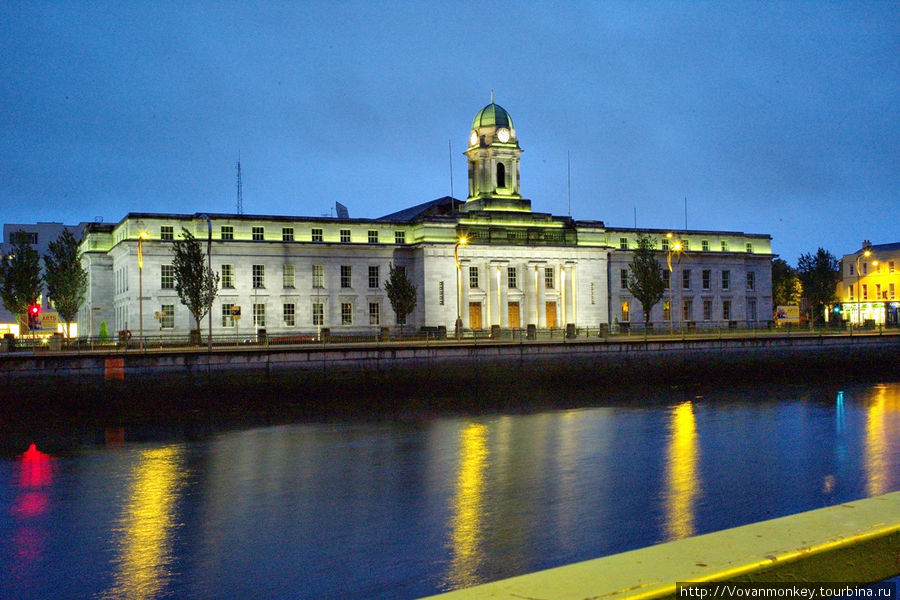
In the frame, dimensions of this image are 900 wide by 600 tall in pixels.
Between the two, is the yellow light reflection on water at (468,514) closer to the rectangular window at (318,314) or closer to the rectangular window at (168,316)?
the rectangular window at (168,316)

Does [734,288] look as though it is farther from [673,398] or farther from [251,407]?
[251,407]

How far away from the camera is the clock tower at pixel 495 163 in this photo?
86688 mm

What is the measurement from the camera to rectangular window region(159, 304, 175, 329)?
70.2m

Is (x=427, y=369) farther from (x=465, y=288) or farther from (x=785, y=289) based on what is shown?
(x=785, y=289)

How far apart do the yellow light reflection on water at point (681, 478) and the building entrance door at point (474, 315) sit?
41.6 metres

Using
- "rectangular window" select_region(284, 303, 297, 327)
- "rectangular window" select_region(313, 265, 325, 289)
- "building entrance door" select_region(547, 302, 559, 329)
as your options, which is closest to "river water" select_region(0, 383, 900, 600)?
"rectangular window" select_region(284, 303, 297, 327)

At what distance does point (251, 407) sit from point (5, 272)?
38.5 meters

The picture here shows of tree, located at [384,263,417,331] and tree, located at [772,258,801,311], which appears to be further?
tree, located at [772,258,801,311]

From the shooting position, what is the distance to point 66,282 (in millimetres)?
70750

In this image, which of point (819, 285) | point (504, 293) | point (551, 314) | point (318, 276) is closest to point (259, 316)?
point (318, 276)

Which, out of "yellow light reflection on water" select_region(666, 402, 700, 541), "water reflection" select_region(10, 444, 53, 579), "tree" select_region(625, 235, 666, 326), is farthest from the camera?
"tree" select_region(625, 235, 666, 326)

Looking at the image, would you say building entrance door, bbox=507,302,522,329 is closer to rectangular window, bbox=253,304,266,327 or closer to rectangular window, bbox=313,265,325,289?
rectangular window, bbox=313,265,325,289

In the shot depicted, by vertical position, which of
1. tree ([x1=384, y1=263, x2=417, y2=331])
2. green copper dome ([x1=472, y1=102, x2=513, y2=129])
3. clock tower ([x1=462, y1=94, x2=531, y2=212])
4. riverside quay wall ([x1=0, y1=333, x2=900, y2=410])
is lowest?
riverside quay wall ([x1=0, y1=333, x2=900, y2=410])

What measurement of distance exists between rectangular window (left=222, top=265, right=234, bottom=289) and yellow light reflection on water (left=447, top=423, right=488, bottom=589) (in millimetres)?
43704
